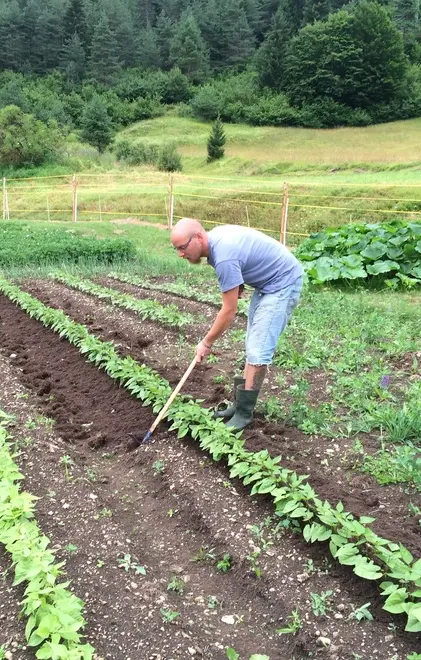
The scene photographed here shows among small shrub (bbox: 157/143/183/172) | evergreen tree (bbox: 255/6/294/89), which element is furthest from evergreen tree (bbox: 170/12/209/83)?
small shrub (bbox: 157/143/183/172)

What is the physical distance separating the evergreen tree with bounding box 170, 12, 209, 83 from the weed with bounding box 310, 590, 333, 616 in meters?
65.5

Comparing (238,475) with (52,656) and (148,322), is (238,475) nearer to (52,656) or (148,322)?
(52,656)

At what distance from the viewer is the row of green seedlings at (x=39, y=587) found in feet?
7.86

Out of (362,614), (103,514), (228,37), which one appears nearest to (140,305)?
(103,514)

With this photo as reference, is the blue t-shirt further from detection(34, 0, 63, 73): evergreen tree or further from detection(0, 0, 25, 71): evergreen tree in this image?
detection(34, 0, 63, 73): evergreen tree

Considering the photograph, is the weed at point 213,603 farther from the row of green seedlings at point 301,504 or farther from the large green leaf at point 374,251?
the large green leaf at point 374,251

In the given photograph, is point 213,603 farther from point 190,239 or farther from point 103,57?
point 103,57

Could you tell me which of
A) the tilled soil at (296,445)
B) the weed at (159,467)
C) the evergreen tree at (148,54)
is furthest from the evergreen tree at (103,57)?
the weed at (159,467)

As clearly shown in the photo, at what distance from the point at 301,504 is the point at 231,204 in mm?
15625

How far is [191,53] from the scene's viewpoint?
6281cm

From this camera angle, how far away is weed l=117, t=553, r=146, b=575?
3061 millimetres

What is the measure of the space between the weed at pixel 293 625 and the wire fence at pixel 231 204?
35.8 ft

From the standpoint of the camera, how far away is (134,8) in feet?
267

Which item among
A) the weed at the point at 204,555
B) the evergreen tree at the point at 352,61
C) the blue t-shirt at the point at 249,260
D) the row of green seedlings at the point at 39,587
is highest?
the evergreen tree at the point at 352,61
